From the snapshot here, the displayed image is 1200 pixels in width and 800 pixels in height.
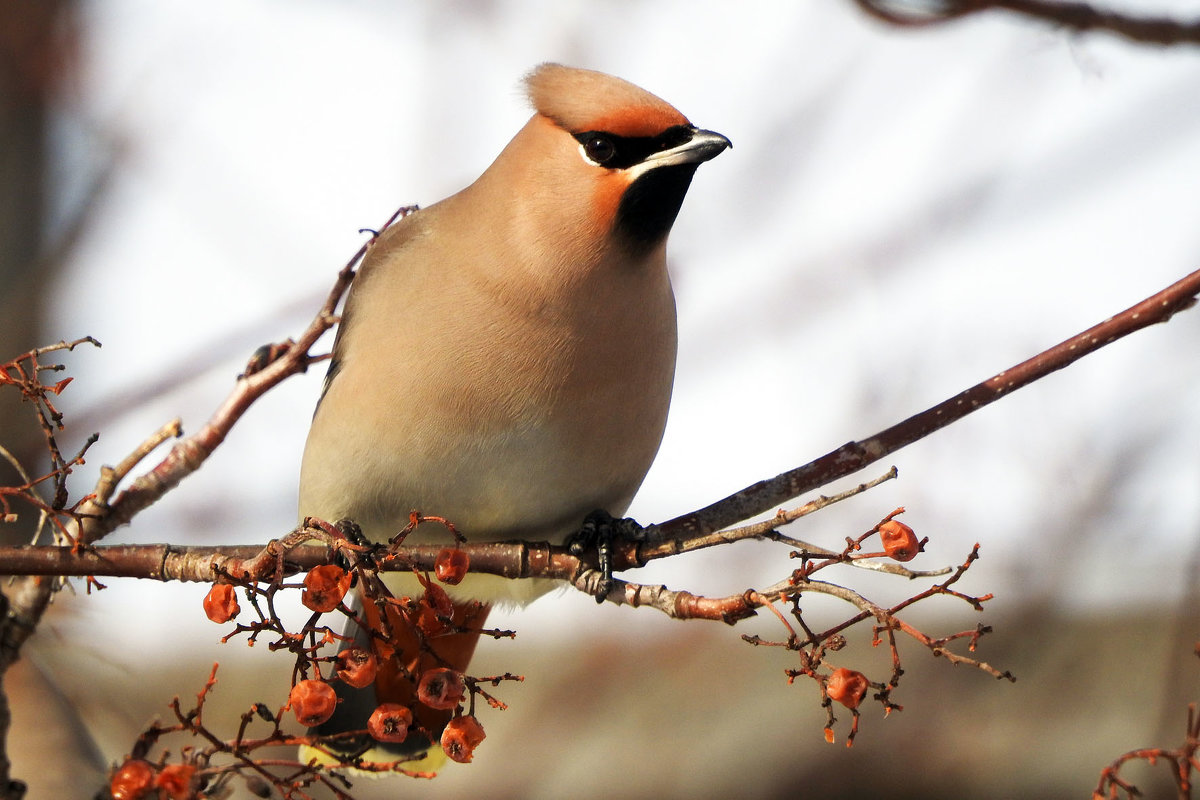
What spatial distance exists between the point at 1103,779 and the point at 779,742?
468cm

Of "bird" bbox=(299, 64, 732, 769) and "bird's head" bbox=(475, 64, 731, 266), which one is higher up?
"bird's head" bbox=(475, 64, 731, 266)

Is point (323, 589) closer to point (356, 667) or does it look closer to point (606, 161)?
point (356, 667)

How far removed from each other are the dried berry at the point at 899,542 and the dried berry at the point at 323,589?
0.82 m

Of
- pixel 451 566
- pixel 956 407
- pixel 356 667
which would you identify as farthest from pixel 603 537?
pixel 956 407

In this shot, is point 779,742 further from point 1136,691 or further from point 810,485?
point 810,485

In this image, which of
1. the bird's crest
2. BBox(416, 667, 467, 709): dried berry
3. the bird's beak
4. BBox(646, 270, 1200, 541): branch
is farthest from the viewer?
the bird's crest

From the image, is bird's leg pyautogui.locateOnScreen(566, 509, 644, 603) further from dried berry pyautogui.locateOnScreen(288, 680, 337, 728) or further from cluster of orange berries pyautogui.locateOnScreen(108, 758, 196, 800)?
cluster of orange berries pyautogui.locateOnScreen(108, 758, 196, 800)

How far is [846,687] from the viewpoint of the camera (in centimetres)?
185

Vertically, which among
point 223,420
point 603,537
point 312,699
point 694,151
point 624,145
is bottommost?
point 312,699

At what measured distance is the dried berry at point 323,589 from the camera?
1996mm

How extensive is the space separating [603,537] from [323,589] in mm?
872

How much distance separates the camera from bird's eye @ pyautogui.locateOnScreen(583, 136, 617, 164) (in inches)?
116

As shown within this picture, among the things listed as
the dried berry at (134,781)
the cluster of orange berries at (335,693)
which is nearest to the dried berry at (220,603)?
the cluster of orange berries at (335,693)

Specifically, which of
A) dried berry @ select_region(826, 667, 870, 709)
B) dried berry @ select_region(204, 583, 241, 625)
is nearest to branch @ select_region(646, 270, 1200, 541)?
dried berry @ select_region(826, 667, 870, 709)
